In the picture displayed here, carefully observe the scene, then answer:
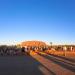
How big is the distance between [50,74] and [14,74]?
2.54 meters

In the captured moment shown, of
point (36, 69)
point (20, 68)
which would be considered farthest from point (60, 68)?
point (20, 68)

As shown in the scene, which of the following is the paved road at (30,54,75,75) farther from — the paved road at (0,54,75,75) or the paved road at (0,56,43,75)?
the paved road at (0,56,43,75)

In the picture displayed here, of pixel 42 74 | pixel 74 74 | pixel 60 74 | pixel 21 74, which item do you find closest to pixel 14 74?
pixel 21 74

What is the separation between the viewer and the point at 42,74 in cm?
1518

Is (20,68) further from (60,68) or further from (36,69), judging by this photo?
(60,68)

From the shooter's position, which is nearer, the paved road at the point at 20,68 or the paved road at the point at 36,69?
the paved road at the point at 36,69

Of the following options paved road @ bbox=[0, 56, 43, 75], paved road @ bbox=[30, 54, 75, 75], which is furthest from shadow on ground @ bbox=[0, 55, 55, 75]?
paved road @ bbox=[30, 54, 75, 75]

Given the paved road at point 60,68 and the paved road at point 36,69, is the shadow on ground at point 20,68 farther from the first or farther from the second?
the paved road at point 60,68

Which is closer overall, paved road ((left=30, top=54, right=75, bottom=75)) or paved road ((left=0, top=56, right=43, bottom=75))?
paved road ((left=30, top=54, right=75, bottom=75))

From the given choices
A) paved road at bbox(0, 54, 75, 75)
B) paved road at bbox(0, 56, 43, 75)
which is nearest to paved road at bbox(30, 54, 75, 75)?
paved road at bbox(0, 54, 75, 75)

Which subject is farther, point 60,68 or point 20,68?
point 20,68

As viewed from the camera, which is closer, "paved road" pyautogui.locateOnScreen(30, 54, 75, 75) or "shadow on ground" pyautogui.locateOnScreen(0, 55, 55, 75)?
"paved road" pyautogui.locateOnScreen(30, 54, 75, 75)

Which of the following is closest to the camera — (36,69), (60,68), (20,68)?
(36,69)

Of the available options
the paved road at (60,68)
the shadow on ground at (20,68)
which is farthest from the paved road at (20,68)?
the paved road at (60,68)
